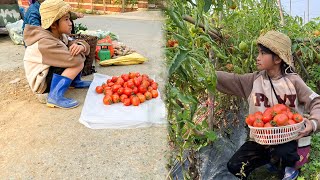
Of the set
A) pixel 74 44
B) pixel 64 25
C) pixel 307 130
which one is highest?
pixel 64 25

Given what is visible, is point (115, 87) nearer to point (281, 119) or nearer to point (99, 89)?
point (99, 89)

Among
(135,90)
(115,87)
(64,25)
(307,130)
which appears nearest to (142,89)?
(135,90)

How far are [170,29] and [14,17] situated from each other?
3.53 m

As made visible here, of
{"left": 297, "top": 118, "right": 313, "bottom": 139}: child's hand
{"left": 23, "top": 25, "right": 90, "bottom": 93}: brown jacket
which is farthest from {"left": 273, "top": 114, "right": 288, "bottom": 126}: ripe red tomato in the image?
{"left": 23, "top": 25, "right": 90, "bottom": 93}: brown jacket

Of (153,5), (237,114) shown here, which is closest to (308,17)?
(237,114)

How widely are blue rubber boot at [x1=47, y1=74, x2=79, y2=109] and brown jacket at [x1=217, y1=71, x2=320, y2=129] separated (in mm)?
909

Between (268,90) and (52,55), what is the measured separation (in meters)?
1.24

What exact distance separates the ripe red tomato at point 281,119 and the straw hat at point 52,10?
132 cm

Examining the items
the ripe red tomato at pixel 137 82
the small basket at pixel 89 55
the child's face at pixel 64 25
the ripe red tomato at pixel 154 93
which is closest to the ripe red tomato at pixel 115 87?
the ripe red tomato at pixel 137 82

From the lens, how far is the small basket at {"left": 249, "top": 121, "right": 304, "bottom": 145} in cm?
171

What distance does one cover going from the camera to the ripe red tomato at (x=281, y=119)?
1.69m

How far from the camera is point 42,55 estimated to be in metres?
2.32

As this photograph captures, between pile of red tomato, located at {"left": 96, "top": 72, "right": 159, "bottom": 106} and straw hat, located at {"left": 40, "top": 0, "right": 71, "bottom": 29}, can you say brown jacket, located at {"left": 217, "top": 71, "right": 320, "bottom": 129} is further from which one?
straw hat, located at {"left": 40, "top": 0, "right": 71, "bottom": 29}

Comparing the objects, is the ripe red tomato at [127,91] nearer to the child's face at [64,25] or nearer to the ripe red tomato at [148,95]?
the ripe red tomato at [148,95]
